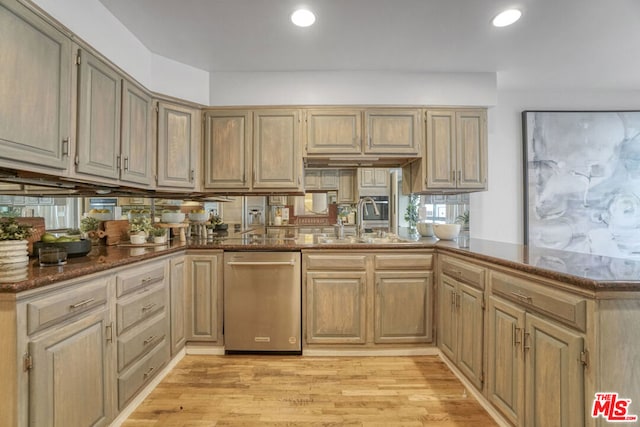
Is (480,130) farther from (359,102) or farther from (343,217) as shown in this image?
(343,217)

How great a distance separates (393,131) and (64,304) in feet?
8.62

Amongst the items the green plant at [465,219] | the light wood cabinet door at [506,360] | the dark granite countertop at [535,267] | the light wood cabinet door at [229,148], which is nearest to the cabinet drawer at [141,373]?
the dark granite countertop at [535,267]

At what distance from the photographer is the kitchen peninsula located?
1118 mm

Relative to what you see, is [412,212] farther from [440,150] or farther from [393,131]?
[393,131]

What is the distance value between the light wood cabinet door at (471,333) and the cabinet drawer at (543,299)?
0.75 ft

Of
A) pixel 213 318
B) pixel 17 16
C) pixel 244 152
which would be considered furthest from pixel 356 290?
pixel 17 16

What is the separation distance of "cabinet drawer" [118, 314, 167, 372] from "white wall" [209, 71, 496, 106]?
196 cm

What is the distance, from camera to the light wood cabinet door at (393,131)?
286 centimetres

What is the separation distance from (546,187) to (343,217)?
2.18 m

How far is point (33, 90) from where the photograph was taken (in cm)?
145

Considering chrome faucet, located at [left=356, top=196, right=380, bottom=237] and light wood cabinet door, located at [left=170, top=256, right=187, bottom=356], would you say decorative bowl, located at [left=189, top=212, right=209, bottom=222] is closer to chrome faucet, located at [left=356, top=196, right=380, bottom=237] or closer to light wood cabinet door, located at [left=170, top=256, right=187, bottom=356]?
light wood cabinet door, located at [left=170, top=256, right=187, bottom=356]

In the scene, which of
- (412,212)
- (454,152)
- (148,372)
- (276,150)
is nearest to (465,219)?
(412,212)

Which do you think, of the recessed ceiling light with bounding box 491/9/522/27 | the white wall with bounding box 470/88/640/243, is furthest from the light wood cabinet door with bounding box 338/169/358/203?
the recessed ceiling light with bounding box 491/9/522/27

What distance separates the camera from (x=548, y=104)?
130 inches
